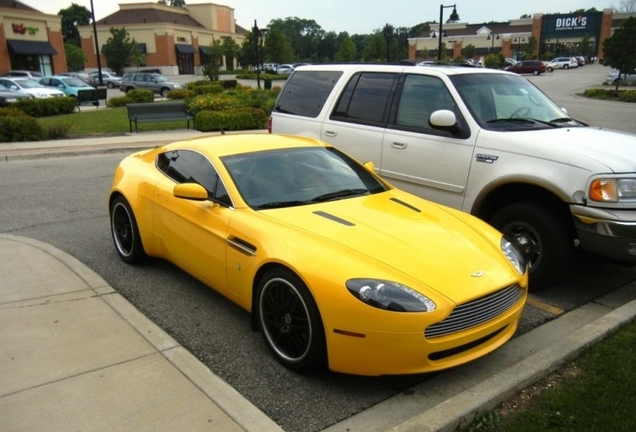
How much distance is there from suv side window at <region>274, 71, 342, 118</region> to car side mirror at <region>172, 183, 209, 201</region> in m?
2.98

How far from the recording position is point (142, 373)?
3.55 meters

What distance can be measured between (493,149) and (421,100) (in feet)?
3.69

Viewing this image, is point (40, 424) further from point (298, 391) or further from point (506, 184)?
point (506, 184)

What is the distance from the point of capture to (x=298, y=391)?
348 centimetres

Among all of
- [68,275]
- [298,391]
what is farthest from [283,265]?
[68,275]

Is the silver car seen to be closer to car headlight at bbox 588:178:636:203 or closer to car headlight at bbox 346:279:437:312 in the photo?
car headlight at bbox 588:178:636:203

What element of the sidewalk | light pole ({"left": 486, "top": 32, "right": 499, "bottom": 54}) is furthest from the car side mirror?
light pole ({"left": 486, "top": 32, "right": 499, "bottom": 54})

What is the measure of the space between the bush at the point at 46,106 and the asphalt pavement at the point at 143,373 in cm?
1912

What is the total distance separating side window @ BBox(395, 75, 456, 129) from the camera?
19.0 ft

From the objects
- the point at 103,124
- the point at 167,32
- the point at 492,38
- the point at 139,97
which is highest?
the point at 167,32

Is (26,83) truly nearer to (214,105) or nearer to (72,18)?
(214,105)

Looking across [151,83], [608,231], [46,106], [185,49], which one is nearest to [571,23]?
[185,49]

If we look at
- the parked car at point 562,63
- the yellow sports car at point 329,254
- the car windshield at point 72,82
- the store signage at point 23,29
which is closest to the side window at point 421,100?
the yellow sports car at point 329,254

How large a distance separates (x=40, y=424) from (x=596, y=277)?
16.4 ft
